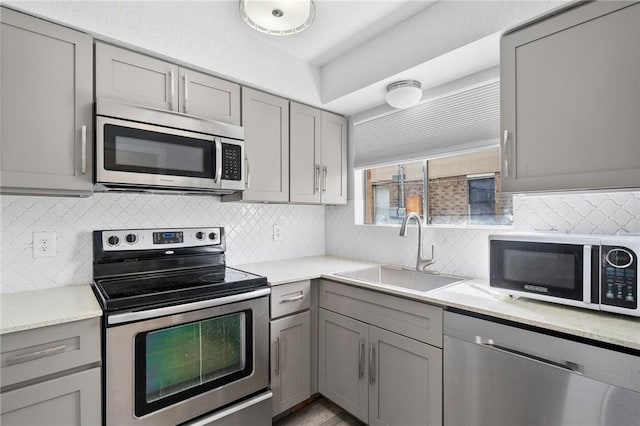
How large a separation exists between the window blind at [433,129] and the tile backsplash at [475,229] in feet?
1.43

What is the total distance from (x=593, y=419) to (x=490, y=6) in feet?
5.75

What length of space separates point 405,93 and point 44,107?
1.90 m

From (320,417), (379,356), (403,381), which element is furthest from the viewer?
(320,417)

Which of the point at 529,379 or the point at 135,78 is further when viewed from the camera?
the point at 135,78

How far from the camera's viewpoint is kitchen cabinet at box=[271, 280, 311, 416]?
1881 mm

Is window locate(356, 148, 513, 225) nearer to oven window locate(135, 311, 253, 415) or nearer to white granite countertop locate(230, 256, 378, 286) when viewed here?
white granite countertop locate(230, 256, 378, 286)

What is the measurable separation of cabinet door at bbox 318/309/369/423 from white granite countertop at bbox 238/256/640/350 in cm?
28

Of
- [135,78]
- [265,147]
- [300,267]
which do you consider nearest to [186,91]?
[135,78]

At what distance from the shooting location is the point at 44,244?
164 centimetres

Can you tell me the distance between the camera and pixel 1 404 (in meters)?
1.09

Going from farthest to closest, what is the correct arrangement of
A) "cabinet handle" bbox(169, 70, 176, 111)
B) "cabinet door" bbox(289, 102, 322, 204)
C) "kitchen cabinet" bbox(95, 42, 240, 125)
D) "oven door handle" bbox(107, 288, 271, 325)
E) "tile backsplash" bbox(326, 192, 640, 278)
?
1. "cabinet door" bbox(289, 102, 322, 204)
2. "cabinet handle" bbox(169, 70, 176, 111)
3. "kitchen cabinet" bbox(95, 42, 240, 125)
4. "tile backsplash" bbox(326, 192, 640, 278)
5. "oven door handle" bbox(107, 288, 271, 325)

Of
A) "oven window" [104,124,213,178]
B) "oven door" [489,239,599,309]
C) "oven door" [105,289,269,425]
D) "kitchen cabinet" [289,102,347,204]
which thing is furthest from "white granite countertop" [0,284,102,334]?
"oven door" [489,239,599,309]

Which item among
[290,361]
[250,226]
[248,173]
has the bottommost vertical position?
[290,361]

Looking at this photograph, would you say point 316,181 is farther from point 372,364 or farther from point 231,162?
point 372,364
